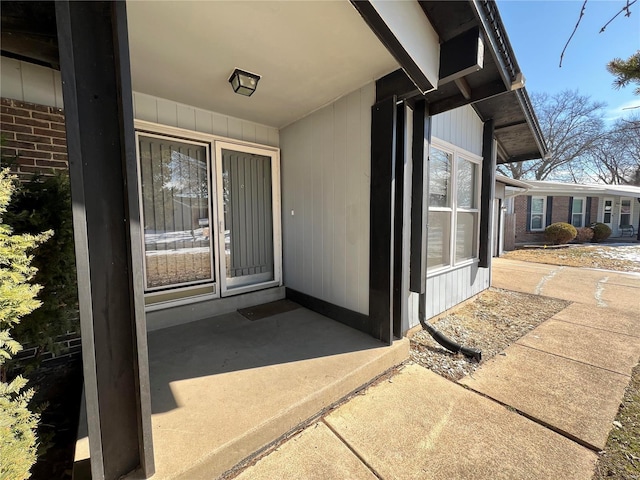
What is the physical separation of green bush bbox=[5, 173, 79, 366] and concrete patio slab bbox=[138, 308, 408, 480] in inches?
29.5

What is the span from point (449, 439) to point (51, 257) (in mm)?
2887

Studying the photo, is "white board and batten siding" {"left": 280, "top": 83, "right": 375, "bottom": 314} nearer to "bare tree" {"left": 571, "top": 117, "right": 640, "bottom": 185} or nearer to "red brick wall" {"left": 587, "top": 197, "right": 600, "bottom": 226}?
"red brick wall" {"left": 587, "top": 197, "right": 600, "bottom": 226}

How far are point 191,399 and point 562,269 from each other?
8.62m

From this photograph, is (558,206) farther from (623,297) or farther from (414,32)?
(414,32)

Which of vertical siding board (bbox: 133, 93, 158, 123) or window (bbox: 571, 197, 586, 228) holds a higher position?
vertical siding board (bbox: 133, 93, 158, 123)

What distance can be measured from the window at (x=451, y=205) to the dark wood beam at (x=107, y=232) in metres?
3.20

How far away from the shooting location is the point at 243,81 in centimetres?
244

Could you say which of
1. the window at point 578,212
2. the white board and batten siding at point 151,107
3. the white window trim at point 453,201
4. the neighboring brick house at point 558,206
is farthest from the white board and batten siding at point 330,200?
the window at point 578,212

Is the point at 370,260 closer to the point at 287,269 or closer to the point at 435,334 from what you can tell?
the point at 435,334

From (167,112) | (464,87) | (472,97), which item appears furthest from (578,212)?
(167,112)

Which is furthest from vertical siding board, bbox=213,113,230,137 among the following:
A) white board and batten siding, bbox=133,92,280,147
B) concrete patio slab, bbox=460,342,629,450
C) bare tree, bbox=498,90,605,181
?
bare tree, bbox=498,90,605,181

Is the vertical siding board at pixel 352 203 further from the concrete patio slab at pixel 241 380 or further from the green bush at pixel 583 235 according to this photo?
the green bush at pixel 583 235

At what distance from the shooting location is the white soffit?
1.71 m

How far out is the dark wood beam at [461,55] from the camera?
1.87 m
